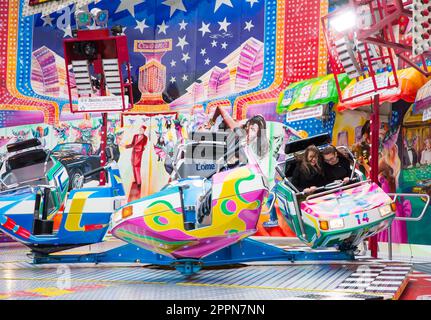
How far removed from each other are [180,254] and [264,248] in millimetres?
972

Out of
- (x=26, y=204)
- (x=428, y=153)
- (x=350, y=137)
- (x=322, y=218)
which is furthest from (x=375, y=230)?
(x=26, y=204)

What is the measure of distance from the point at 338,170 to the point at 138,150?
14.4 ft

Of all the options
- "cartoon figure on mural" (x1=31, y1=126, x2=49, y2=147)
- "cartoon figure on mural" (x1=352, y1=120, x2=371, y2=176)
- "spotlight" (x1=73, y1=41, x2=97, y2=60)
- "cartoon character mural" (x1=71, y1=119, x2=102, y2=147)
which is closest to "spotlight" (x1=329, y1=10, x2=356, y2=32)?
"cartoon figure on mural" (x1=352, y1=120, x2=371, y2=176)

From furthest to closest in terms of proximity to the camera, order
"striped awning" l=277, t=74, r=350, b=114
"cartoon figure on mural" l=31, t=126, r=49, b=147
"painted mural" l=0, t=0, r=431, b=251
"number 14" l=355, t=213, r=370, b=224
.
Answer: "cartoon figure on mural" l=31, t=126, r=49, b=147, "painted mural" l=0, t=0, r=431, b=251, "striped awning" l=277, t=74, r=350, b=114, "number 14" l=355, t=213, r=370, b=224

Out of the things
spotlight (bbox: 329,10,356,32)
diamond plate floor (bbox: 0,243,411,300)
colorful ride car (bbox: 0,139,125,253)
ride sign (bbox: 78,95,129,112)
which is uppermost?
spotlight (bbox: 329,10,356,32)

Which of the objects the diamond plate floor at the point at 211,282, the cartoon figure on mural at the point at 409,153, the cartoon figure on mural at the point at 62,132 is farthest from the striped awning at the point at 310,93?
the cartoon figure on mural at the point at 62,132

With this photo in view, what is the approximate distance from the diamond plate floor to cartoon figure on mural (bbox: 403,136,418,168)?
1.90 m

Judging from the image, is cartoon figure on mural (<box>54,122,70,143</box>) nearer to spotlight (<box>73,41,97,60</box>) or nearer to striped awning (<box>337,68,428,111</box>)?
spotlight (<box>73,41,97,60</box>)

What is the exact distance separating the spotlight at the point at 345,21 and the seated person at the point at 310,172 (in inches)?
54.5

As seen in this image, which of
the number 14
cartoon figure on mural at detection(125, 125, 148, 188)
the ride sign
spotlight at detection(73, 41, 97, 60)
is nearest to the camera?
the number 14

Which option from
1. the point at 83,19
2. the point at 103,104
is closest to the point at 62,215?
the point at 103,104

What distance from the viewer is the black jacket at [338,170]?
555 centimetres

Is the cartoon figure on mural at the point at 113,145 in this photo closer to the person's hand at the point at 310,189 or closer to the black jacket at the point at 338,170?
the black jacket at the point at 338,170

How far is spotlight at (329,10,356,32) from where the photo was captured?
5.61m
